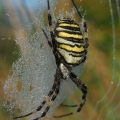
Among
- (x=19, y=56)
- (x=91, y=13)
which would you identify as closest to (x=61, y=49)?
(x=19, y=56)

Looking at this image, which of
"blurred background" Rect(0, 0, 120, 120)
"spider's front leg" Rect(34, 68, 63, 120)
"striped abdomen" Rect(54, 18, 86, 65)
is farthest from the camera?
"blurred background" Rect(0, 0, 120, 120)

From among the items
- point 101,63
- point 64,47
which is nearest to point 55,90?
point 64,47

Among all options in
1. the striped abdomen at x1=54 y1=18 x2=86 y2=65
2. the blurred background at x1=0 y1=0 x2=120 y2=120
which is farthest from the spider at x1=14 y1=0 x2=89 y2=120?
the blurred background at x1=0 y1=0 x2=120 y2=120

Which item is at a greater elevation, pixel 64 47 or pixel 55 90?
pixel 64 47

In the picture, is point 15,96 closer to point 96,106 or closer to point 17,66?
point 17,66

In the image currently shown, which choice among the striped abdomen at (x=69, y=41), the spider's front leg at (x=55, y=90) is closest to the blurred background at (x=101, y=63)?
the spider's front leg at (x=55, y=90)

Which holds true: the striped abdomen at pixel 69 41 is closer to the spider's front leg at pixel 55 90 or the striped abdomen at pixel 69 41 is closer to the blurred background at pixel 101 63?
the spider's front leg at pixel 55 90

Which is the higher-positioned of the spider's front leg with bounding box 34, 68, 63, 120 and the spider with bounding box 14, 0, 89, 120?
the spider with bounding box 14, 0, 89, 120

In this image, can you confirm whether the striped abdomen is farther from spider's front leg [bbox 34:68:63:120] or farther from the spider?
spider's front leg [bbox 34:68:63:120]

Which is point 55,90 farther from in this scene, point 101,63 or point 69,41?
point 101,63
